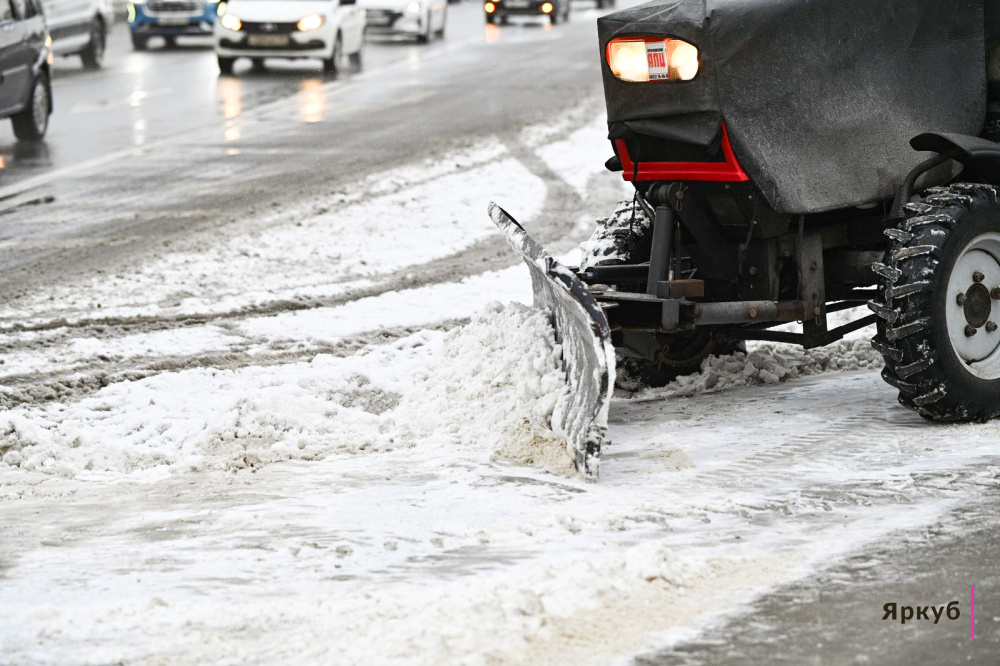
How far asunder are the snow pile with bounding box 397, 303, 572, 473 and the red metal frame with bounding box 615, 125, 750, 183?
0.71m

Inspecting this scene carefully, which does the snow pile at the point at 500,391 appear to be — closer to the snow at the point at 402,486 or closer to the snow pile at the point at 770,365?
the snow at the point at 402,486

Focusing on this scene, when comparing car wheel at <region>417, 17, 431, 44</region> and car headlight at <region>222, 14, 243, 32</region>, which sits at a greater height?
car headlight at <region>222, 14, 243, 32</region>

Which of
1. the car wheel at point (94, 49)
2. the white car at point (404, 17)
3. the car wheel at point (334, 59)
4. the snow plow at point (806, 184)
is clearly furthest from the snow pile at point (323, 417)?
the white car at point (404, 17)

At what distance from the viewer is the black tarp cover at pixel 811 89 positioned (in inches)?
209

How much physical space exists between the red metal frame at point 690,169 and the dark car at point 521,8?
28311 mm

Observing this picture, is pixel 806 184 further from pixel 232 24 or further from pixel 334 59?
pixel 334 59

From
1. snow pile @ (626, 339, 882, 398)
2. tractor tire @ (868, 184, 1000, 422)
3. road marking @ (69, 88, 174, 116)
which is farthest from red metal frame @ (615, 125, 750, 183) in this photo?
road marking @ (69, 88, 174, 116)

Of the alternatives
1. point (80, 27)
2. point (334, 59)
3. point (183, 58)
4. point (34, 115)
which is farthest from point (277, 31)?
point (34, 115)

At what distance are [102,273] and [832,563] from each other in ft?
20.1

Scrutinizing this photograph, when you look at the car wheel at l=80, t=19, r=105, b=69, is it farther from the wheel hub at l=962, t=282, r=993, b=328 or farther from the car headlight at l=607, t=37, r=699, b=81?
the wheel hub at l=962, t=282, r=993, b=328

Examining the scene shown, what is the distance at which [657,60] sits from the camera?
5402mm

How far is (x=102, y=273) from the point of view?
9.07 m

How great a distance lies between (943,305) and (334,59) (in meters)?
18.3

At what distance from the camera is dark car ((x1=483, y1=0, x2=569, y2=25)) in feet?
109
